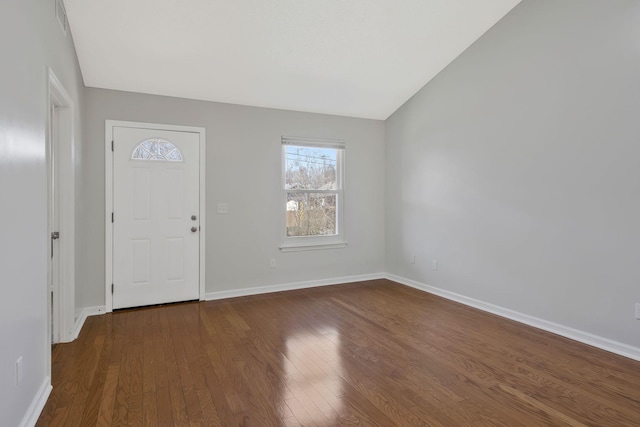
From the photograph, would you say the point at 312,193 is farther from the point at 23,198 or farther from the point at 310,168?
the point at 23,198

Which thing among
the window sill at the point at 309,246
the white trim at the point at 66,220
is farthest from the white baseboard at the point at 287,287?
the white trim at the point at 66,220

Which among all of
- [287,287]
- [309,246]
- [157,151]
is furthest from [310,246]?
[157,151]

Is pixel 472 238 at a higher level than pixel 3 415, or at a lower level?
higher

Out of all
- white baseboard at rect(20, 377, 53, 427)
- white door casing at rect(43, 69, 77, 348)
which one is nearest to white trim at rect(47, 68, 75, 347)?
white door casing at rect(43, 69, 77, 348)

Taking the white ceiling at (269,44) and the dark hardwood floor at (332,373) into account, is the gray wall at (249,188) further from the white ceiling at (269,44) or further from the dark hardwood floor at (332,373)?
the dark hardwood floor at (332,373)

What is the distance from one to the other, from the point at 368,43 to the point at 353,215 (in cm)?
239

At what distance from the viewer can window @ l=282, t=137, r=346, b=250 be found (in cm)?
489

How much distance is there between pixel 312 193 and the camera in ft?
16.6

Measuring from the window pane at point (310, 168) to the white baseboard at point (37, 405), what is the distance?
10.7 feet

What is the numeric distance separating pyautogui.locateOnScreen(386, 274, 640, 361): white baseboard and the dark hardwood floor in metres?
0.10

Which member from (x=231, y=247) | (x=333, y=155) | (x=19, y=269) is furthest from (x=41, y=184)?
(x=333, y=155)

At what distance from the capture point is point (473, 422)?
1920mm

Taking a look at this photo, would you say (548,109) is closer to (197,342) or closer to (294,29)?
(294,29)

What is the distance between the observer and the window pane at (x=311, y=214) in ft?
16.2
